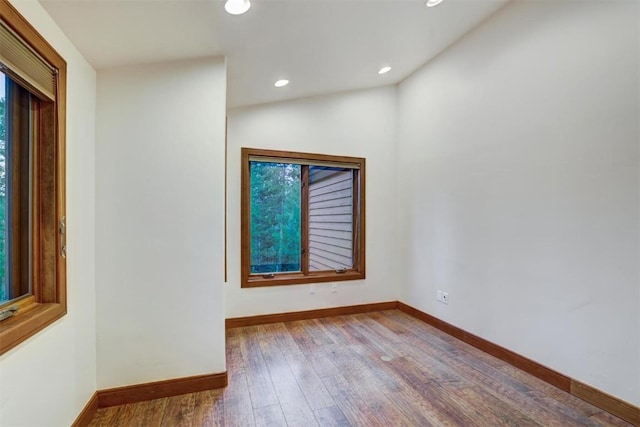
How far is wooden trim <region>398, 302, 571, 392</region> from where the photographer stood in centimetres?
229

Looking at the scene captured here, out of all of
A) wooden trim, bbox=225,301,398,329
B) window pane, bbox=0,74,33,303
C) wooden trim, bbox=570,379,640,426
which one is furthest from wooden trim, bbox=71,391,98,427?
wooden trim, bbox=570,379,640,426

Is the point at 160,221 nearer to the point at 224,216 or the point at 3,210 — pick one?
the point at 224,216

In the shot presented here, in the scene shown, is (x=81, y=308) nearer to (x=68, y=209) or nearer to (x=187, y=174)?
(x=68, y=209)

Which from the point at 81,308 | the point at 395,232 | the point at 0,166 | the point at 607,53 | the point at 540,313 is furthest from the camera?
the point at 395,232

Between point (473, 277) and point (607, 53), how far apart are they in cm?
198

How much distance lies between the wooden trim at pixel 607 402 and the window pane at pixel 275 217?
272 cm

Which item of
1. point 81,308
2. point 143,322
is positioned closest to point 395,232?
point 143,322

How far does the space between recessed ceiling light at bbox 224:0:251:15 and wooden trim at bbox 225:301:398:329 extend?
2.91 metres

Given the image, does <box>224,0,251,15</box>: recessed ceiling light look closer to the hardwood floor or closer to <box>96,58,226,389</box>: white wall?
<box>96,58,226,389</box>: white wall

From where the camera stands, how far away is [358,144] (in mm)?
3957

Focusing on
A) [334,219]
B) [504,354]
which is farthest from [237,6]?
[504,354]

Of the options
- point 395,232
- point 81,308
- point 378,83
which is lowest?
point 81,308

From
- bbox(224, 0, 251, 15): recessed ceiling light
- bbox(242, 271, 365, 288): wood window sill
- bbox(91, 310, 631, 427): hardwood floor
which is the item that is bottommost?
bbox(91, 310, 631, 427): hardwood floor

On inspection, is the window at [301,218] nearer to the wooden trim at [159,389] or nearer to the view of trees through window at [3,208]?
the wooden trim at [159,389]
